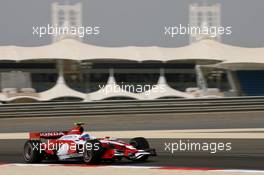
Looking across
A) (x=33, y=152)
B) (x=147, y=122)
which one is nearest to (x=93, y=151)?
(x=33, y=152)

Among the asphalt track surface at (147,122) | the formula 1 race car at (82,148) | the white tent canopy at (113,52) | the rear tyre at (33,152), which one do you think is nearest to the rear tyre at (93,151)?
the formula 1 race car at (82,148)

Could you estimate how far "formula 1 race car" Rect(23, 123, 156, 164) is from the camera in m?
11.0

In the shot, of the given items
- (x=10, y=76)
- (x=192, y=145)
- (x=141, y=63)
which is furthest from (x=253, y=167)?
(x=141, y=63)

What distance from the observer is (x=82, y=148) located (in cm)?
1146

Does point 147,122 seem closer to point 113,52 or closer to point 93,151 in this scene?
point 93,151

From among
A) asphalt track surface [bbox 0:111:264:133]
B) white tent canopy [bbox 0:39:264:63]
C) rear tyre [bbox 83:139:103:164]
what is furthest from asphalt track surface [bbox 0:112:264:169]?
white tent canopy [bbox 0:39:264:63]

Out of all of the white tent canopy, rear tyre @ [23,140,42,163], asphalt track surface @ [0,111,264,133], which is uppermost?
the white tent canopy

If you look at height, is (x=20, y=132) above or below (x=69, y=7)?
below

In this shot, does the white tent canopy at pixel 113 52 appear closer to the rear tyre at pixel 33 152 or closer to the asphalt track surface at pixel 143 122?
the asphalt track surface at pixel 143 122

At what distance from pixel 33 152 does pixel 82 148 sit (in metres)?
1.29

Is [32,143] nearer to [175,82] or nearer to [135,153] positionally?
[135,153]

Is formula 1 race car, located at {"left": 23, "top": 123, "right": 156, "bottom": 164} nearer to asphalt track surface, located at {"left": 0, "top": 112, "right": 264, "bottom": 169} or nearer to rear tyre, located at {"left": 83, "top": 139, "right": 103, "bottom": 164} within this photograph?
rear tyre, located at {"left": 83, "top": 139, "right": 103, "bottom": 164}

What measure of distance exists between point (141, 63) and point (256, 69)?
2424cm

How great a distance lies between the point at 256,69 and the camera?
53375mm
